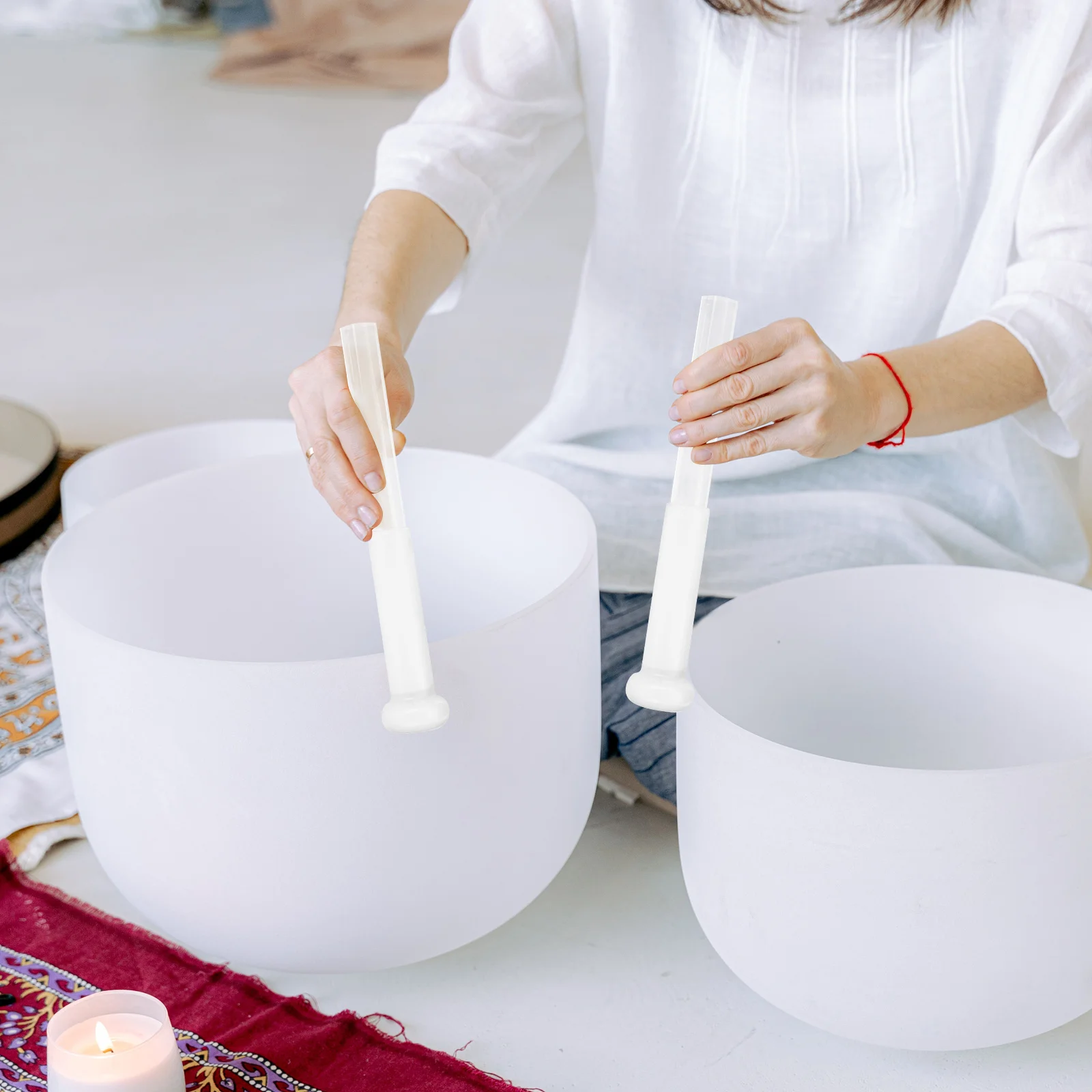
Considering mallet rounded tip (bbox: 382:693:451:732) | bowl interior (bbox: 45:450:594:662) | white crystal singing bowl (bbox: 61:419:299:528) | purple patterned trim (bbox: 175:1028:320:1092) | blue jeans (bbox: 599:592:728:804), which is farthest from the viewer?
white crystal singing bowl (bbox: 61:419:299:528)

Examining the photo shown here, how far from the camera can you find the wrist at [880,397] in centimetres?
83

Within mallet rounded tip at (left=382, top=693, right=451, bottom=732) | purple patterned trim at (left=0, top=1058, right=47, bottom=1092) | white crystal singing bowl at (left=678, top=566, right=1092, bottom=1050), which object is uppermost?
mallet rounded tip at (left=382, top=693, right=451, bottom=732)

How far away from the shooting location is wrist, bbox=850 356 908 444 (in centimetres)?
83

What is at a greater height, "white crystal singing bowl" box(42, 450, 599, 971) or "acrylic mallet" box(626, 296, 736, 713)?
"acrylic mallet" box(626, 296, 736, 713)

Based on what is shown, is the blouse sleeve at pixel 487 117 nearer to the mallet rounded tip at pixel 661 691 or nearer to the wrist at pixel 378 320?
the wrist at pixel 378 320

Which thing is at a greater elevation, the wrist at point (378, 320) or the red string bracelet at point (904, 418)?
the wrist at point (378, 320)

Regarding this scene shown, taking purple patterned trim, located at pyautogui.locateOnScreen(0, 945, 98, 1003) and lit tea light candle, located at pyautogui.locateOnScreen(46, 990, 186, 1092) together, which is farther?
purple patterned trim, located at pyautogui.locateOnScreen(0, 945, 98, 1003)

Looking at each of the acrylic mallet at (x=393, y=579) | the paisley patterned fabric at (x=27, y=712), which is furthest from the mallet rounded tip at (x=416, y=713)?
the paisley patterned fabric at (x=27, y=712)

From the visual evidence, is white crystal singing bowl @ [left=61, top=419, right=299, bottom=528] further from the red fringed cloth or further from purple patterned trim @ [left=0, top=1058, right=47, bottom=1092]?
purple patterned trim @ [left=0, top=1058, right=47, bottom=1092]

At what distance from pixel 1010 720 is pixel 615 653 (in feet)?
0.97

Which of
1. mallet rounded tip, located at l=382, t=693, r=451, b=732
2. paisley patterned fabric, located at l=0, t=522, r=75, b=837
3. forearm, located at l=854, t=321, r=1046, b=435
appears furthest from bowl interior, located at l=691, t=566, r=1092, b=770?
paisley patterned fabric, located at l=0, t=522, r=75, b=837

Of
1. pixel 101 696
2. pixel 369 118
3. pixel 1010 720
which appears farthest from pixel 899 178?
pixel 369 118

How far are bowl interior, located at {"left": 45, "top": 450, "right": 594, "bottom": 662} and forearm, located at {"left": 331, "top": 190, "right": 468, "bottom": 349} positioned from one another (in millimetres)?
104

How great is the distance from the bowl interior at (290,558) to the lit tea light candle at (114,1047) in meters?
0.24
